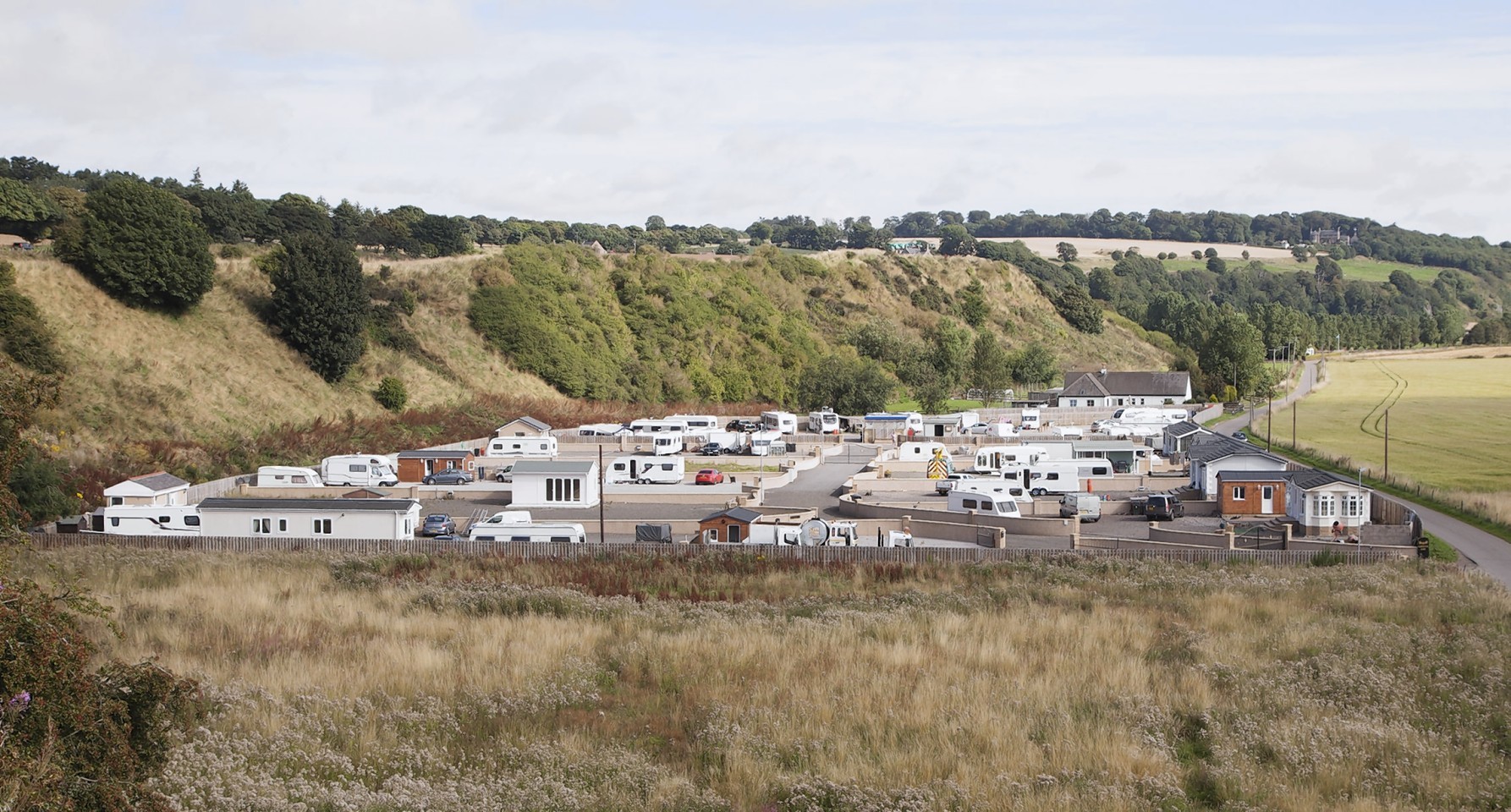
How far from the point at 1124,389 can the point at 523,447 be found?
5111 cm

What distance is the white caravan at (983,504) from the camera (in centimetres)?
3553

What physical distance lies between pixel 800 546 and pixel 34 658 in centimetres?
2255

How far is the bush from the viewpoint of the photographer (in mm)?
66062

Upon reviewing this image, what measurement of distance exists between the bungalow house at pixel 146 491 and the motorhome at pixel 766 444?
83.6 feet

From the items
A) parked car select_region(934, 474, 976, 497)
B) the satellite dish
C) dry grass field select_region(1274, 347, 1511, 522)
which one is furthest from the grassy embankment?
the satellite dish

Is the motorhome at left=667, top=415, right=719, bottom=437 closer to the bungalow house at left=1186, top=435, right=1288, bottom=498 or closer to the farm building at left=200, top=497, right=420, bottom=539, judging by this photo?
the bungalow house at left=1186, top=435, right=1288, bottom=498

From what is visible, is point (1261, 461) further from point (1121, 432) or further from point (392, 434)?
point (392, 434)

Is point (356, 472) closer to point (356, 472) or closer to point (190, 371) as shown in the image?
point (356, 472)

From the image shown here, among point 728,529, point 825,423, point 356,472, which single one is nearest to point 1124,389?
point 825,423

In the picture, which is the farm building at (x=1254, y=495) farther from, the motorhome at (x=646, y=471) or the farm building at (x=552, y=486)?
the farm building at (x=552, y=486)

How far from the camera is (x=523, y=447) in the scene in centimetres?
5303

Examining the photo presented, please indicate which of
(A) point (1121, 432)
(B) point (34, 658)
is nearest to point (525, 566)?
(B) point (34, 658)

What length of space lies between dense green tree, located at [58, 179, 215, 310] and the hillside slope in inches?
37.3

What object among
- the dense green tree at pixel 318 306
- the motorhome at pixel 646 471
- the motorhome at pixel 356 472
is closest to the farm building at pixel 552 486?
the motorhome at pixel 646 471
